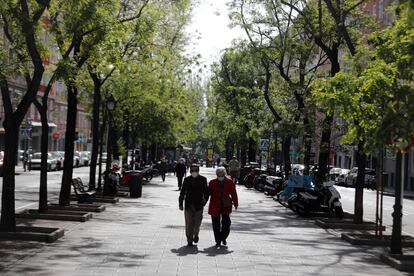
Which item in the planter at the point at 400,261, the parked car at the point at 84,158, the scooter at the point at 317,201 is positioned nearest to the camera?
the planter at the point at 400,261

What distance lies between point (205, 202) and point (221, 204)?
294 millimetres

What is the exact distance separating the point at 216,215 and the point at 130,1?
480 inches

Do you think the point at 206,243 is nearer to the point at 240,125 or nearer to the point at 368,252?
the point at 368,252

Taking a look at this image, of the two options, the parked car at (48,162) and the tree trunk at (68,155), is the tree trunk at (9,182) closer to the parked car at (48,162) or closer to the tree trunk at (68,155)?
the tree trunk at (68,155)

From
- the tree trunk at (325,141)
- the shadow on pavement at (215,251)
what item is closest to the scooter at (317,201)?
the tree trunk at (325,141)

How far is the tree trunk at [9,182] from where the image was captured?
13508 millimetres

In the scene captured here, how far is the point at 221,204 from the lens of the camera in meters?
14.1

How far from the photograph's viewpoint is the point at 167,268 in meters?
10.9

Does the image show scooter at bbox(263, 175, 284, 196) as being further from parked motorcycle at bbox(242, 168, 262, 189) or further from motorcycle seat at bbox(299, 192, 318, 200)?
motorcycle seat at bbox(299, 192, 318, 200)

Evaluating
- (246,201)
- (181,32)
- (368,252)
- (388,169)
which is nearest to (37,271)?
(368,252)

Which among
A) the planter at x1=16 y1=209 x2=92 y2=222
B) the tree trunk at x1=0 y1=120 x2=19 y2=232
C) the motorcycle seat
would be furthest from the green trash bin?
the tree trunk at x1=0 y1=120 x2=19 y2=232

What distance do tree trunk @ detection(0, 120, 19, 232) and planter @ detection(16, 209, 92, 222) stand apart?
3.40 meters

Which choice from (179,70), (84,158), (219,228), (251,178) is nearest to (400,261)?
(219,228)

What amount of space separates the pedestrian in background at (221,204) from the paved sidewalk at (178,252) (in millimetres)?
275
